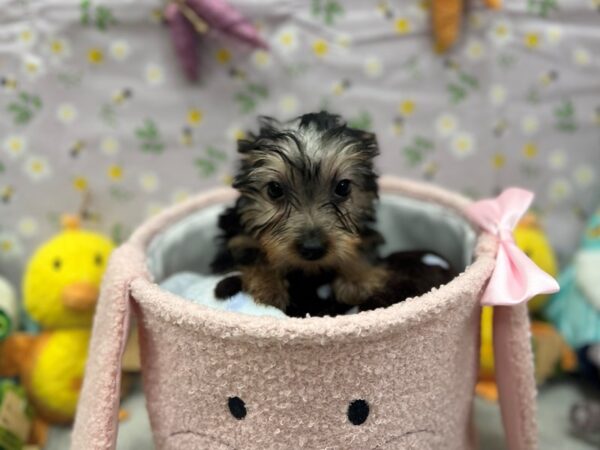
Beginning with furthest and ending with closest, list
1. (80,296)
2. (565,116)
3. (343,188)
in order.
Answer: (565,116) → (80,296) → (343,188)

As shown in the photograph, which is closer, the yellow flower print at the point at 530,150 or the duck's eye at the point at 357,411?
the duck's eye at the point at 357,411

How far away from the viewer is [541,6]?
1.94 metres

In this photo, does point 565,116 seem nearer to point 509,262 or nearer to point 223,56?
point 509,262

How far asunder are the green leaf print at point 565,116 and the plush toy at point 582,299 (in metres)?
0.30

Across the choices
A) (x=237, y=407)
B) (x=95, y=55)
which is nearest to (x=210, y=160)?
(x=95, y=55)

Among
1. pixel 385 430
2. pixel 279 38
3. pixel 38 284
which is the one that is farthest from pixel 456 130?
pixel 38 284

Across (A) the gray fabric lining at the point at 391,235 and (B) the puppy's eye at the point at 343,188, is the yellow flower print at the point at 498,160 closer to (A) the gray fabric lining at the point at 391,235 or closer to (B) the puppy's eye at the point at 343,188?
(A) the gray fabric lining at the point at 391,235

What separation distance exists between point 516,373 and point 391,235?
596 millimetres

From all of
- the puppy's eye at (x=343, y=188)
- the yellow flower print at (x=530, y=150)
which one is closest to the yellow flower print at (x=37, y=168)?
the puppy's eye at (x=343, y=188)

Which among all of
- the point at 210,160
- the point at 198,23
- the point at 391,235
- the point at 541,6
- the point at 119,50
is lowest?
the point at 391,235

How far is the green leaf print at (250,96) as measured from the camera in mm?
1956

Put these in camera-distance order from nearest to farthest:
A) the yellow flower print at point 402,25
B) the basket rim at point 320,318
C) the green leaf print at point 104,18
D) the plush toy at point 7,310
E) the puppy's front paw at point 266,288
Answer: the basket rim at point 320,318, the puppy's front paw at point 266,288, the plush toy at point 7,310, the green leaf print at point 104,18, the yellow flower print at point 402,25

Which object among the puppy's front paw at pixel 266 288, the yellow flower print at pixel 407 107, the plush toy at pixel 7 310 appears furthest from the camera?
the yellow flower print at pixel 407 107

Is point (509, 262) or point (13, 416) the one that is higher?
point (509, 262)
